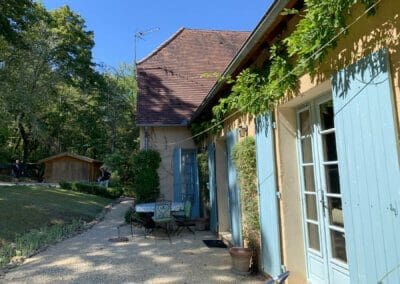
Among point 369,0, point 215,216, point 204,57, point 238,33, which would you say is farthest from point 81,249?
point 238,33

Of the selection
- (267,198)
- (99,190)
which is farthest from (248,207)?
(99,190)

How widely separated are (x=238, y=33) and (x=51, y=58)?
15041mm

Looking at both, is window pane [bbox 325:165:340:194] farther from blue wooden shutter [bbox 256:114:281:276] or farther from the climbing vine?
the climbing vine

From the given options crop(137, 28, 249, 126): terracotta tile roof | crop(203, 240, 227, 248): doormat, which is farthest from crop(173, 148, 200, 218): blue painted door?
crop(203, 240, 227, 248): doormat

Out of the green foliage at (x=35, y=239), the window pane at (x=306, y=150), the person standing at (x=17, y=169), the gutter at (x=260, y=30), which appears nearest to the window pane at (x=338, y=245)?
the window pane at (x=306, y=150)

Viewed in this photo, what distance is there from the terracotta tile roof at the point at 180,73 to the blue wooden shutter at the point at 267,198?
231 inches

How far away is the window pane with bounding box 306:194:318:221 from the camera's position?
4.54m

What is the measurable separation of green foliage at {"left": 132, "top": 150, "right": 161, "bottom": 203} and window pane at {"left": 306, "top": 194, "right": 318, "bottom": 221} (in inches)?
256

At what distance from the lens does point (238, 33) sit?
49.5 feet

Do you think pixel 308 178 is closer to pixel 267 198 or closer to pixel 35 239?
pixel 267 198

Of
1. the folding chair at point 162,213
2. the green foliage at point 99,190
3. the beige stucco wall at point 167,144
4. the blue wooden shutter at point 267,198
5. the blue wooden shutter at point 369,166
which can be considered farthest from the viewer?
the green foliage at point 99,190

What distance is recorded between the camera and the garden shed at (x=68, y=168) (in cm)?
3216

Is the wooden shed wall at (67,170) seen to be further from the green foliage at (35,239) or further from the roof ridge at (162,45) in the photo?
the green foliage at (35,239)

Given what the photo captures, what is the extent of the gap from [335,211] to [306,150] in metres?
0.97
